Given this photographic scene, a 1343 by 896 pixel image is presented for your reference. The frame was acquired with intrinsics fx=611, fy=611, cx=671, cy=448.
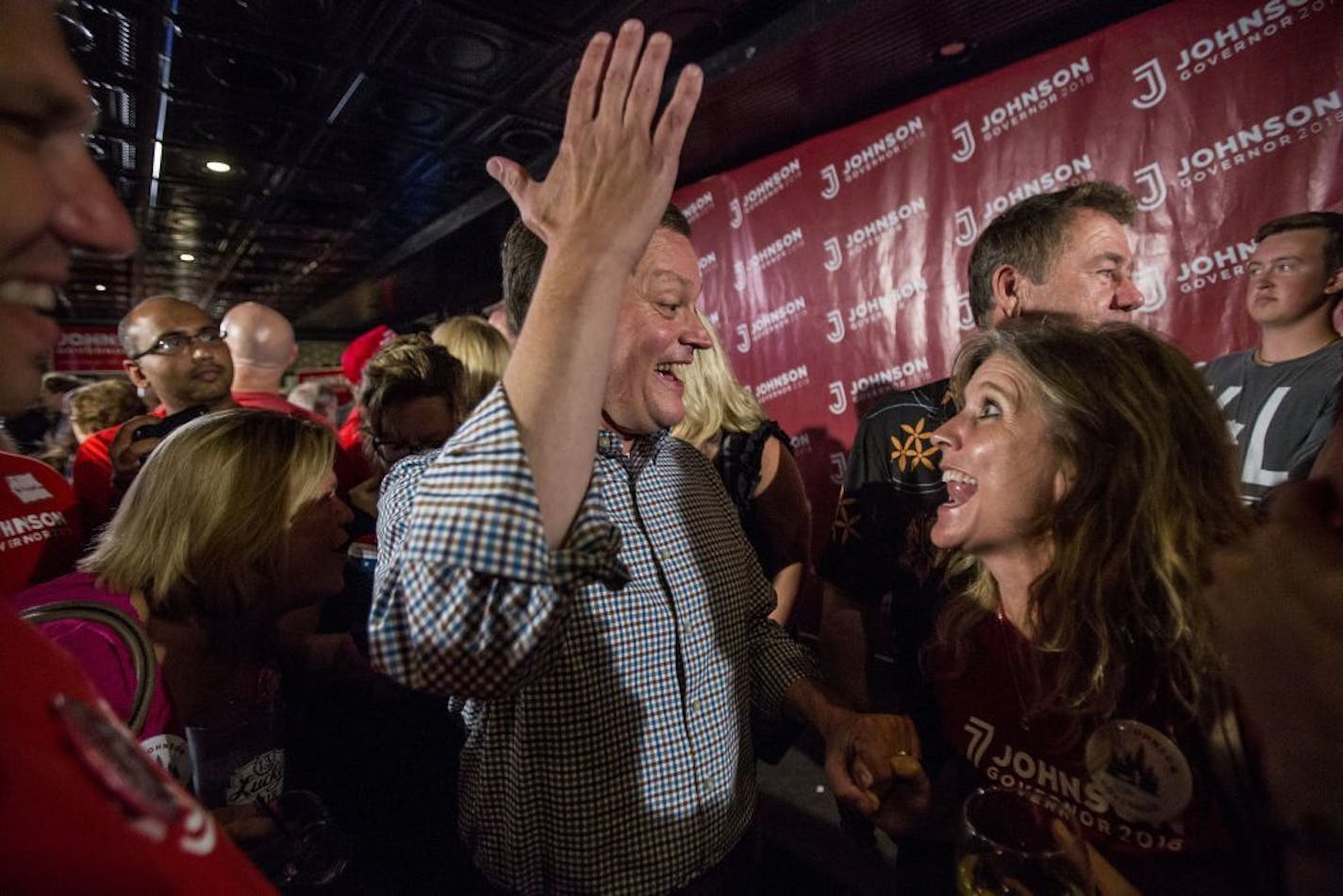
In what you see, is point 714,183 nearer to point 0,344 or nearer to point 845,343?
point 845,343

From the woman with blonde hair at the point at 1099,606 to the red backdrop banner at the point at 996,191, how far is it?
6.25 feet

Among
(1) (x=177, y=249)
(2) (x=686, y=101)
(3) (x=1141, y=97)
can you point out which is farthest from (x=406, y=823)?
(1) (x=177, y=249)

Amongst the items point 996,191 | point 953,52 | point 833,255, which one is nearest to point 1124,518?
point 996,191

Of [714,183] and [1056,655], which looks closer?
[1056,655]

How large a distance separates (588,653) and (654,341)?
0.72 metres

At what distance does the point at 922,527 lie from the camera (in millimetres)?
1984

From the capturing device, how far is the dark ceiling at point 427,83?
3.18 m

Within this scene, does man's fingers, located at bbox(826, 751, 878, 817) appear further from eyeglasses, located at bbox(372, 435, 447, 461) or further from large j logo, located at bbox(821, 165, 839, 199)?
large j logo, located at bbox(821, 165, 839, 199)

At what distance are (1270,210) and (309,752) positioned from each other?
439 cm

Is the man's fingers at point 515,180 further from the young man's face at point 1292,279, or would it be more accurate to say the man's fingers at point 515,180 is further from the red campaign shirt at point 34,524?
the young man's face at point 1292,279

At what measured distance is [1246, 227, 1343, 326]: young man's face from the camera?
2.39 m

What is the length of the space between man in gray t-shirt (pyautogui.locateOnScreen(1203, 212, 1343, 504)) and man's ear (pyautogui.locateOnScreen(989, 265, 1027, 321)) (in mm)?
969

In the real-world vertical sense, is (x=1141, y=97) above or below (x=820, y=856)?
above

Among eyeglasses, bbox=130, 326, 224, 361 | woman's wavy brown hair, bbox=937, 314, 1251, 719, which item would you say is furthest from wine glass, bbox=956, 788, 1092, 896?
eyeglasses, bbox=130, 326, 224, 361
